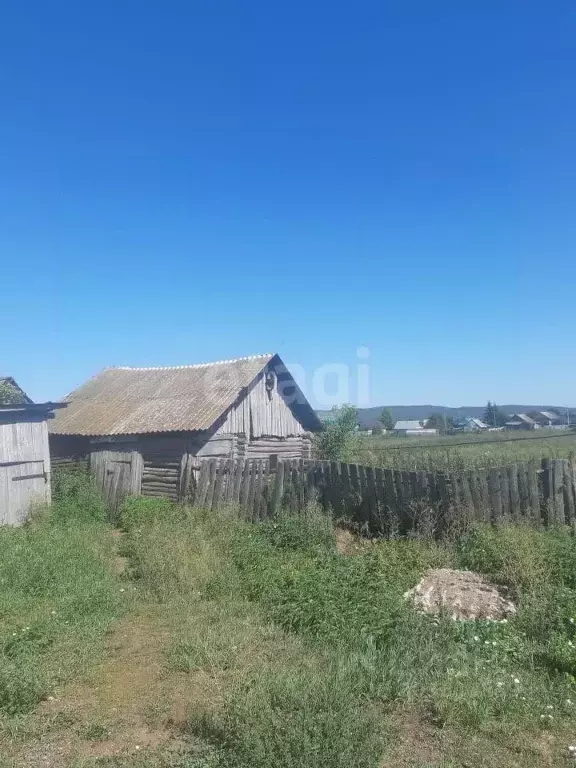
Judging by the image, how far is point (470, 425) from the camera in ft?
172

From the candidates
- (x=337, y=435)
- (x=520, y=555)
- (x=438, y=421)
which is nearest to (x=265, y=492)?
(x=520, y=555)

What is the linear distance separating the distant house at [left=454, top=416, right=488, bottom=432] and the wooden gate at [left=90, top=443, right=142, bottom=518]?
37.7 m

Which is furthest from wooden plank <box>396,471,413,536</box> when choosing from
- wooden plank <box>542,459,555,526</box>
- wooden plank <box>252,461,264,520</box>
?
wooden plank <box>252,461,264,520</box>

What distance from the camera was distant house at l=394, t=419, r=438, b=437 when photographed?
163 feet

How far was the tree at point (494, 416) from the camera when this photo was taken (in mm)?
51938

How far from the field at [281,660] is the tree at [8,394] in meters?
10.6

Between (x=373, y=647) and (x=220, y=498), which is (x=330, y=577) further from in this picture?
(x=220, y=498)

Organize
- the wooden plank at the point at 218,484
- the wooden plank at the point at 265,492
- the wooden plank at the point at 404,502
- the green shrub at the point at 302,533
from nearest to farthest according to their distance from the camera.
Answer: the green shrub at the point at 302,533, the wooden plank at the point at 404,502, the wooden plank at the point at 265,492, the wooden plank at the point at 218,484

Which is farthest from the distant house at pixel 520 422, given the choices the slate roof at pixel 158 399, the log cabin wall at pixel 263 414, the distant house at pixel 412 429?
the log cabin wall at pixel 263 414

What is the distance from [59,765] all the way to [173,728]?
74 cm

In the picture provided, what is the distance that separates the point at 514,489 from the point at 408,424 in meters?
48.7

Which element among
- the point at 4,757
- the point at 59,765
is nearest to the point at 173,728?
the point at 59,765

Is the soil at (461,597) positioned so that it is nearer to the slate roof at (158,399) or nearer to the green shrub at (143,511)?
the green shrub at (143,511)

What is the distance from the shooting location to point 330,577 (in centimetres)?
685
